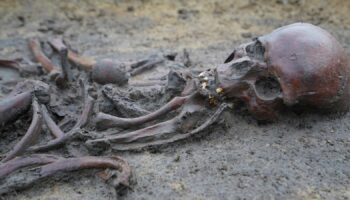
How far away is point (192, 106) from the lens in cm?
270

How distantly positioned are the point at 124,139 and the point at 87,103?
1.24ft

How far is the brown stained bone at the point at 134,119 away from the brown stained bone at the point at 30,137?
1.04ft

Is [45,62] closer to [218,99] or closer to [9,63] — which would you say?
[9,63]

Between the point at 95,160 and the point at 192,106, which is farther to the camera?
the point at 192,106

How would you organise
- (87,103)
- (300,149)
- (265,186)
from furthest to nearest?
1. (87,103)
2. (300,149)
3. (265,186)

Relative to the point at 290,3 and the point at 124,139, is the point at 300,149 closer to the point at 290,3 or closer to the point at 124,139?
the point at 124,139

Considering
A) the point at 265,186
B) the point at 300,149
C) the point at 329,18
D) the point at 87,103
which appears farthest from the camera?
the point at 329,18

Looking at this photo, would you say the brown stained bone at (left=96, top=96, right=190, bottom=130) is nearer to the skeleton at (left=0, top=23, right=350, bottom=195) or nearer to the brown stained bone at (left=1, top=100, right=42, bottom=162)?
the skeleton at (left=0, top=23, right=350, bottom=195)

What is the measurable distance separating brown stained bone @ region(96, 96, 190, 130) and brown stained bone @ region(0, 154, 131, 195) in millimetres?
257

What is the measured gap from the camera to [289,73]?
8.24 ft

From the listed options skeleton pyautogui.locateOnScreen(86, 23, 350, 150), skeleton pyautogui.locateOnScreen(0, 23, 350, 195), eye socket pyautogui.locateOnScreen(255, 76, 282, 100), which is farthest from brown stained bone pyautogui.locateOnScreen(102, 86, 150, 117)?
eye socket pyautogui.locateOnScreen(255, 76, 282, 100)

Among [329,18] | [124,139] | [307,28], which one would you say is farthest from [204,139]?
[329,18]

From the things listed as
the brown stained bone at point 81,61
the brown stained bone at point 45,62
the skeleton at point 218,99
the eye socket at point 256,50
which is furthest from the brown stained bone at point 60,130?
the eye socket at point 256,50

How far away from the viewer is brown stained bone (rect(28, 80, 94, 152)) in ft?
8.44
